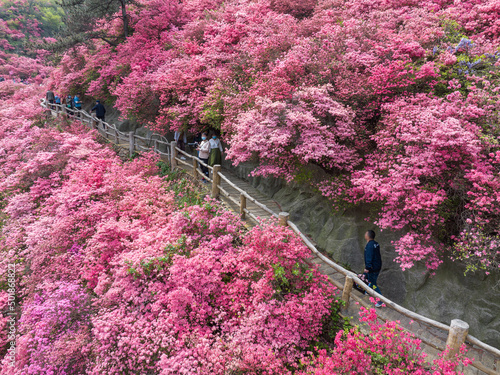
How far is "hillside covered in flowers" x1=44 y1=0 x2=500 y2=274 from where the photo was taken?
5688 millimetres

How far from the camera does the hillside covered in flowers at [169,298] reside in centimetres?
470

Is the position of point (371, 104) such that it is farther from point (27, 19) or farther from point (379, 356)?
point (27, 19)

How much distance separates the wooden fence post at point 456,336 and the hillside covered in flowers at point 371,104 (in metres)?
1.84

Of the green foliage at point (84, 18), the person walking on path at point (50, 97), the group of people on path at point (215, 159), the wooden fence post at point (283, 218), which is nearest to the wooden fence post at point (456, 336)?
the group of people on path at point (215, 159)

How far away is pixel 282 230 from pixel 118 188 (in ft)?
23.7

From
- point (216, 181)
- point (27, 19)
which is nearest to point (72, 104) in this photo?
point (216, 181)

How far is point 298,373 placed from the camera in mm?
4488

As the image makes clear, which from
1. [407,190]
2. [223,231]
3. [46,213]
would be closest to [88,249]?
[46,213]

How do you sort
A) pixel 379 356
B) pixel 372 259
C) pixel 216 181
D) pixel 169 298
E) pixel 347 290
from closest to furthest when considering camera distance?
pixel 379 356 → pixel 347 290 → pixel 372 259 → pixel 169 298 → pixel 216 181

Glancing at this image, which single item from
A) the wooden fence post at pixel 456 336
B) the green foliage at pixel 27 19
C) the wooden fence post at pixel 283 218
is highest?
the green foliage at pixel 27 19

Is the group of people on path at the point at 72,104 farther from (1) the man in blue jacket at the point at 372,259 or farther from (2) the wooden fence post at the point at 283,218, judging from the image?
(1) the man in blue jacket at the point at 372,259

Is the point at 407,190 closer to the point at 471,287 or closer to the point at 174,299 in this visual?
the point at 471,287

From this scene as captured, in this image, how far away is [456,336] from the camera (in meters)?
3.91

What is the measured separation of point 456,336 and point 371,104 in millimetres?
6221
